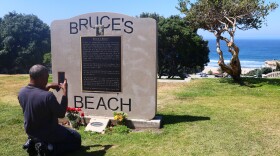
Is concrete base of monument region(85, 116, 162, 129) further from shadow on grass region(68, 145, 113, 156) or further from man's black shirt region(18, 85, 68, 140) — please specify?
man's black shirt region(18, 85, 68, 140)

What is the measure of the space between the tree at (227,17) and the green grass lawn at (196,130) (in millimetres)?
4307

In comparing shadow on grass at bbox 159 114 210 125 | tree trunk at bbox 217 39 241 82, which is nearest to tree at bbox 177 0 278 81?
tree trunk at bbox 217 39 241 82

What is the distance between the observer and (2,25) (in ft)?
143

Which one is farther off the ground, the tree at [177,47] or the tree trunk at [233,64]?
the tree at [177,47]

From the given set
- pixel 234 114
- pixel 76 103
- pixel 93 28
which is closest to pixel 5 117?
pixel 76 103

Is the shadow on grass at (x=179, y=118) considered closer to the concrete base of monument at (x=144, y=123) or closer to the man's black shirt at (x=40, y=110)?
the concrete base of monument at (x=144, y=123)

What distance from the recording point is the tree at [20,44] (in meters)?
42.0

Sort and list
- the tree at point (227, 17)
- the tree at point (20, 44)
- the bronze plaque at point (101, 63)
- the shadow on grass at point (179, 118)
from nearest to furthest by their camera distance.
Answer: the bronze plaque at point (101, 63), the shadow on grass at point (179, 118), the tree at point (227, 17), the tree at point (20, 44)

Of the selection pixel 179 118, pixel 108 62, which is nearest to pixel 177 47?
pixel 179 118

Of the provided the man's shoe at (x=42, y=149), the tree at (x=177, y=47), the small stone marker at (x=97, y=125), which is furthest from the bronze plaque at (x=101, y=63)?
the tree at (x=177, y=47)

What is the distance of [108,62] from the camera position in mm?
9258

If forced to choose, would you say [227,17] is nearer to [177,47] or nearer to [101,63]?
[101,63]

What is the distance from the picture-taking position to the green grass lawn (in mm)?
7305

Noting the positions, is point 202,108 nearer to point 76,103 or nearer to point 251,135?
point 251,135
